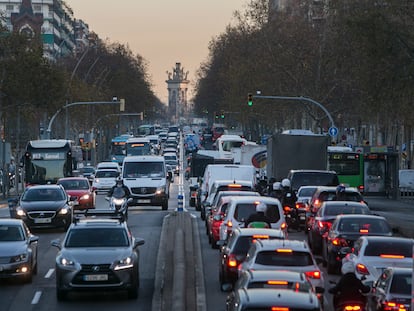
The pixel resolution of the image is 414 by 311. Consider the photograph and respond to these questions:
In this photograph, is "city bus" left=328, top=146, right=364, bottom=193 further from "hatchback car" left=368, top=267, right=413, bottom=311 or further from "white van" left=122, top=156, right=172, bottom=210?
"hatchback car" left=368, top=267, right=413, bottom=311

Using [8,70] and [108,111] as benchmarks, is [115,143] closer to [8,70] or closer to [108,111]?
[108,111]

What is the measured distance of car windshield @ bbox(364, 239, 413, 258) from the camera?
21516 millimetres

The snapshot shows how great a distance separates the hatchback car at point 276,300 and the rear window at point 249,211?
13.0m

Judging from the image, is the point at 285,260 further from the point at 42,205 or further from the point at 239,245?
the point at 42,205

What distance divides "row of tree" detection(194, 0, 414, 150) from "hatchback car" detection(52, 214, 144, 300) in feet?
83.9

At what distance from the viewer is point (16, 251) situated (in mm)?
24812

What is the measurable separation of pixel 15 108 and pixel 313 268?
62.0m

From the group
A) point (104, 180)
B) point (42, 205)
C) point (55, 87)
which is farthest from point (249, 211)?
point (55, 87)

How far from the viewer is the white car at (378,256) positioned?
69.6ft

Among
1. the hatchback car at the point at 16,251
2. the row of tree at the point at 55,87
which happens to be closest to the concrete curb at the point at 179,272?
the hatchback car at the point at 16,251

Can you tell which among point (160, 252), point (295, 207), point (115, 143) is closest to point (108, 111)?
point (115, 143)

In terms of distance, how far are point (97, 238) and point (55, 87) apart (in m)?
52.7

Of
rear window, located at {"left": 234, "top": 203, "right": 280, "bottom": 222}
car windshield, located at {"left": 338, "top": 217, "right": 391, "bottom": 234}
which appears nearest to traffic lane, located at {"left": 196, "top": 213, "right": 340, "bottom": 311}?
car windshield, located at {"left": 338, "top": 217, "right": 391, "bottom": 234}

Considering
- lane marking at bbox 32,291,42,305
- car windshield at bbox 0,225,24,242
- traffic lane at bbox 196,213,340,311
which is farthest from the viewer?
car windshield at bbox 0,225,24,242
